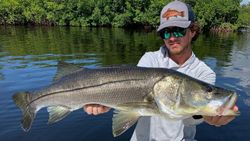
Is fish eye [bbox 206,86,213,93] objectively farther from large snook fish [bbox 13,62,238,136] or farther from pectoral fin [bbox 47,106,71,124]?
pectoral fin [bbox 47,106,71,124]

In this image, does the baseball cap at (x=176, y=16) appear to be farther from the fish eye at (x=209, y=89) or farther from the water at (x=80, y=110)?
the water at (x=80, y=110)

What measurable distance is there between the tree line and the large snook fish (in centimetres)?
7091

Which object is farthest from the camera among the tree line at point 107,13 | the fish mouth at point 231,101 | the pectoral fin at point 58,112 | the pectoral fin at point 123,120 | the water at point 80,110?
the tree line at point 107,13

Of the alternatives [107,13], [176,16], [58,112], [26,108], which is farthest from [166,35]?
[107,13]

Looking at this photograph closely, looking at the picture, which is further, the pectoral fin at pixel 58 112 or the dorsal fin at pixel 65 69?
the dorsal fin at pixel 65 69

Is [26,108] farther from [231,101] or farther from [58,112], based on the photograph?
[231,101]

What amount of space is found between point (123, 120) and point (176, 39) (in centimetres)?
130

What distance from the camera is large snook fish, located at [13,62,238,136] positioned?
3.82 meters

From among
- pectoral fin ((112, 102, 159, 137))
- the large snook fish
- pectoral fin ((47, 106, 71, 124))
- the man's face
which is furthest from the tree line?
pectoral fin ((112, 102, 159, 137))

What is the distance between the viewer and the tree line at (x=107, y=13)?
75.9 m

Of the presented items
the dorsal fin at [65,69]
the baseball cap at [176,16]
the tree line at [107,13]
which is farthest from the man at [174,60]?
the tree line at [107,13]

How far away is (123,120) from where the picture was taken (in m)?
4.02

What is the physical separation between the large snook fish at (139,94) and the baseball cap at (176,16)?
0.82m

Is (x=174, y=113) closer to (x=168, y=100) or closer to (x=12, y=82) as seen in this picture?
(x=168, y=100)
